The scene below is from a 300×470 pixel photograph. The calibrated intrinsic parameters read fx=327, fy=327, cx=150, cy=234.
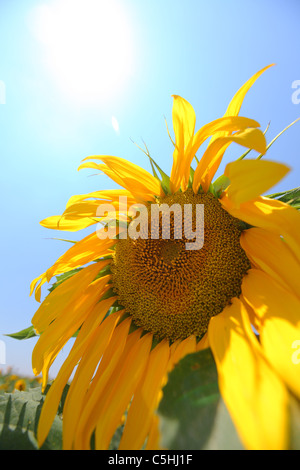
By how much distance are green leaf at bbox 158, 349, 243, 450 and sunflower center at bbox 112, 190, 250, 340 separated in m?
0.58

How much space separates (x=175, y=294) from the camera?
1734mm

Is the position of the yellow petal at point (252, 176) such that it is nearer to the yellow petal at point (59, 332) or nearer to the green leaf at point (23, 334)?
the yellow petal at point (59, 332)

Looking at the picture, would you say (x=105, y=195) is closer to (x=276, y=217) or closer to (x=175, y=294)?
(x=175, y=294)

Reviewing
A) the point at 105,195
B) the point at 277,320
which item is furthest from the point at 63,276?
the point at 277,320

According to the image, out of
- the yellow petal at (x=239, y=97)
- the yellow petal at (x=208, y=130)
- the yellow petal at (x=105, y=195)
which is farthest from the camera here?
the yellow petal at (x=105, y=195)

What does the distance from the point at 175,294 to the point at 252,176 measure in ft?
2.62

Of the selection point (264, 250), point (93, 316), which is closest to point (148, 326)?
point (93, 316)

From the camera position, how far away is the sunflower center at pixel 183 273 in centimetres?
165

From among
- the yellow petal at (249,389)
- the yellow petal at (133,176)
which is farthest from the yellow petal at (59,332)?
the yellow petal at (249,389)

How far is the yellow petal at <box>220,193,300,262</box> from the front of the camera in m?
1.25

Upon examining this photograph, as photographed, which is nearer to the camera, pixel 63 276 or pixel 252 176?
pixel 252 176

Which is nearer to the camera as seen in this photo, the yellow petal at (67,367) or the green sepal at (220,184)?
the yellow petal at (67,367)

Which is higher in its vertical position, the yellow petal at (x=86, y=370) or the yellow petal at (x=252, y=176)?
the yellow petal at (x=252, y=176)

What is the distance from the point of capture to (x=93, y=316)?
6.27ft
